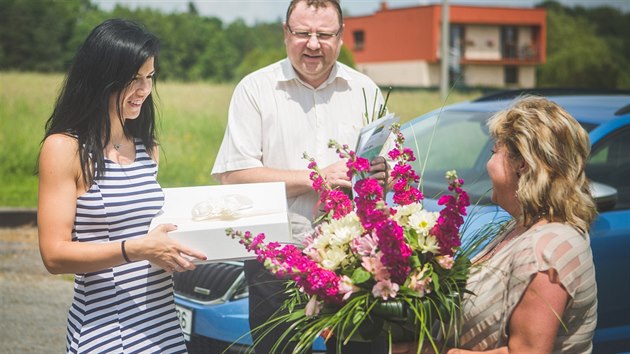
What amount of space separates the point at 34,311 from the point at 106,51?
4826 millimetres

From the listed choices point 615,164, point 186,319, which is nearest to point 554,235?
point 186,319

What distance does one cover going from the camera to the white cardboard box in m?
2.51

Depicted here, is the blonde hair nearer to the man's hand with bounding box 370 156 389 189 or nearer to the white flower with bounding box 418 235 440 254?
the white flower with bounding box 418 235 440 254

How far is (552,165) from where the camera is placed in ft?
7.80

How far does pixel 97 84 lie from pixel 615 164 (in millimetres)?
3898

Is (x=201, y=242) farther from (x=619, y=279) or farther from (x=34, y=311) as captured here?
(x=34, y=311)

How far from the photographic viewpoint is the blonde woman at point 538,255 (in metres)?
2.27

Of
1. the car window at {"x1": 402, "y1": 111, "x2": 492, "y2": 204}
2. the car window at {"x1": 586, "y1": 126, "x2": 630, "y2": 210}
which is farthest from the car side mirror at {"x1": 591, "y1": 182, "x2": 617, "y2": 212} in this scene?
the car window at {"x1": 402, "y1": 111, "x2": 492, "y2": 204}

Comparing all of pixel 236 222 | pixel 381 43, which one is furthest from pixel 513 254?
pixel 381 43

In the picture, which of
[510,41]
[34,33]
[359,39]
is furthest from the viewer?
[510,41]

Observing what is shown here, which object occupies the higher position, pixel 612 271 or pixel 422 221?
pixel 422 221

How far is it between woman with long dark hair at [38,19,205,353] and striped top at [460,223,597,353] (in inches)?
35.8

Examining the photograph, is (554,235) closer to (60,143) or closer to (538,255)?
(538,255)

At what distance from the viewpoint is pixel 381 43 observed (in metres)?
54.3
